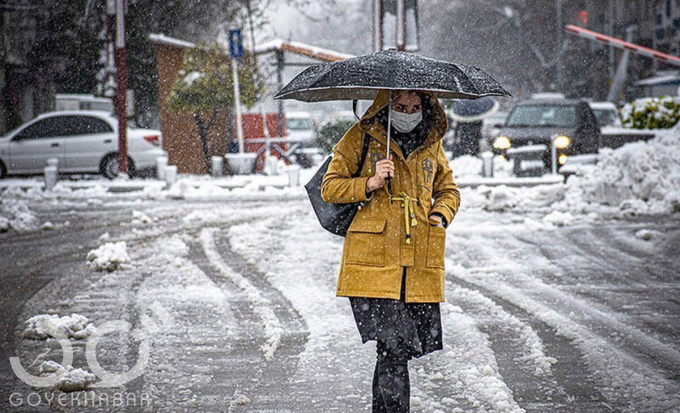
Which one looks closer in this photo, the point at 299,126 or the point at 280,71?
the point at 280,71

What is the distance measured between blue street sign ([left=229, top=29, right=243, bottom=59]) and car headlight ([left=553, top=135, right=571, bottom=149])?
742 cm

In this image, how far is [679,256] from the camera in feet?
31.2

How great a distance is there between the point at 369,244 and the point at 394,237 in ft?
0.39

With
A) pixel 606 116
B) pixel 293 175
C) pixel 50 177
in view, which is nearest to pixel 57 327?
pixel 293 175

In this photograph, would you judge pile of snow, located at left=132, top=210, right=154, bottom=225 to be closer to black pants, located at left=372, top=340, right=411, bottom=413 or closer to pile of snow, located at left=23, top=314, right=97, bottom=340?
pile of snow, located at left=23, top=314, right=97, bottom=340

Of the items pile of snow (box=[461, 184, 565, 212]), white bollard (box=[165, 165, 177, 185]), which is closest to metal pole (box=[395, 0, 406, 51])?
pile of snow (box=[461, 184, 565, 212])

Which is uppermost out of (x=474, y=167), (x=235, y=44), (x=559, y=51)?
(x=559, y=51)

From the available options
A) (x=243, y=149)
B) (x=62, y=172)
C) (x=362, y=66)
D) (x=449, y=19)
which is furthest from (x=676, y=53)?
(x=362, y=66)

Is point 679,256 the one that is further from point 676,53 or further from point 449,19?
point 449,19

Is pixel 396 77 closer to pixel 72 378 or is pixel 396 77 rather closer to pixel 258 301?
pixel 72 378

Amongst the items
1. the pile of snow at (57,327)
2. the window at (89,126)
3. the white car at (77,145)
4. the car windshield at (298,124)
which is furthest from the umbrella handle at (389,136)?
the car windshield at (298,124)

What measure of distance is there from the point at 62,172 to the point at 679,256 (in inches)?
605

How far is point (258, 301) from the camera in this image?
7.45m

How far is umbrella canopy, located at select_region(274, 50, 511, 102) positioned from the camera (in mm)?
3871
